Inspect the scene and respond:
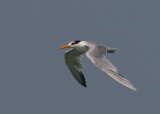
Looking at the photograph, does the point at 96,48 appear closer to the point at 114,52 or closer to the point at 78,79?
the point at 114,52

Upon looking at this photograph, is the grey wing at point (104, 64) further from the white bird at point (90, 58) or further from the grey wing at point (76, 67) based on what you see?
the grey wing at point (76, 67)

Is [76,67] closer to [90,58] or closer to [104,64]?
[90,58]

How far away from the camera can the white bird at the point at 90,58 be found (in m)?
12.1

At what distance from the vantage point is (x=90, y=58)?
46.2ft

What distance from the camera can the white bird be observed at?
12078 millimetres

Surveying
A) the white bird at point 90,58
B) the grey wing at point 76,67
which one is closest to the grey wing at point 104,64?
the white bird at point 90,58

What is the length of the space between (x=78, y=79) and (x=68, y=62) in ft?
3.85

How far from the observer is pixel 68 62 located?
20797 millimetres

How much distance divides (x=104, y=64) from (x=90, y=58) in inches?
43.1

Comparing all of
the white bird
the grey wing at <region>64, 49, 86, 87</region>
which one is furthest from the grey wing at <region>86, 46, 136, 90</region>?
the grey wing at <region>64, 49, 86, 87</region>

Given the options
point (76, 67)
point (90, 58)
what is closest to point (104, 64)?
point (90, 58)

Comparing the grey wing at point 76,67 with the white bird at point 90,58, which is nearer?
the white bird at point 90,58

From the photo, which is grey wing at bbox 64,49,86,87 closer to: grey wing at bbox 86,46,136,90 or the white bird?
the white bird

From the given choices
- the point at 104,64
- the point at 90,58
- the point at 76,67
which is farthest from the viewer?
the point at 76,67
